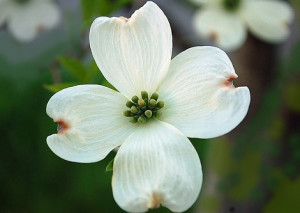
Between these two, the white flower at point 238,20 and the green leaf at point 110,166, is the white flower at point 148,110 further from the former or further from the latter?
the white flower at point 238,20

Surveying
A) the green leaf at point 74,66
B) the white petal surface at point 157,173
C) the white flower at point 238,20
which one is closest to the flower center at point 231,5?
the white flower at point 238,20

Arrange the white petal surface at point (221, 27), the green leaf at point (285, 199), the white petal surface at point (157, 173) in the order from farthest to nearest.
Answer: the green leaf at point (285, 199), the white petal surface at point (221, 27), the white petal surface at point (157, 173)

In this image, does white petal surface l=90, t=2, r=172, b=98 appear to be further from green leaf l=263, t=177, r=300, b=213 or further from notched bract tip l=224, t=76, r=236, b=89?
green leaf l=263, t=177, r=300, b=213

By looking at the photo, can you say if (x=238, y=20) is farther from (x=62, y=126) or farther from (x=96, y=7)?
(x=62, y=126)

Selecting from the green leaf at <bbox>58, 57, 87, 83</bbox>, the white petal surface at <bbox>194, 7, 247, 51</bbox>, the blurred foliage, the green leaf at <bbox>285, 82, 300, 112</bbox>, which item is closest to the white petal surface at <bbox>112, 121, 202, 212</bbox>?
the green leaf at <bbox>58, 57, 87, 83</bbox>

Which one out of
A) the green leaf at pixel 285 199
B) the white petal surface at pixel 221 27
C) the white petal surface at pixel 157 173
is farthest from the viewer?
the green leaf at pixel 285 199

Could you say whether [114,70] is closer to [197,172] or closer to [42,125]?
[197,172]

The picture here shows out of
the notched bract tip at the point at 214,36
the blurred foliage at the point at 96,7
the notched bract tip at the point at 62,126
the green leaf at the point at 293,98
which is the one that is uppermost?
the blurred foliage at the point at 96,7
